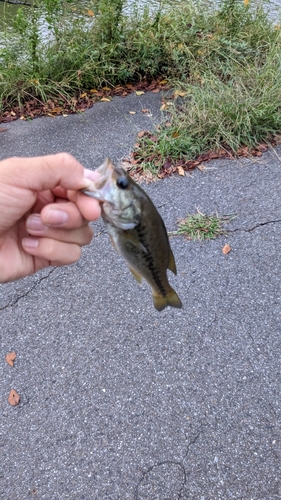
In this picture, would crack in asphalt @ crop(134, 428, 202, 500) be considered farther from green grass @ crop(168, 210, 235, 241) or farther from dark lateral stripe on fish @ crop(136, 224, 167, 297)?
green grass @ crop(168, 210, 235, 241)

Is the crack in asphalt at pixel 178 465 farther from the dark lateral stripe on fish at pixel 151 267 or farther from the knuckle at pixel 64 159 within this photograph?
the knuckle at pixel 64 159

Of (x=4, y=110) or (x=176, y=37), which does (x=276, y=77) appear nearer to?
(x=176, y=37)

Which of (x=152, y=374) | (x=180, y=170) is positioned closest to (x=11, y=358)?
(x=152, y=374)

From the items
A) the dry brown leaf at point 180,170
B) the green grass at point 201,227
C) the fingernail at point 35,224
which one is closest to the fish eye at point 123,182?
the fingernail at point 35,224

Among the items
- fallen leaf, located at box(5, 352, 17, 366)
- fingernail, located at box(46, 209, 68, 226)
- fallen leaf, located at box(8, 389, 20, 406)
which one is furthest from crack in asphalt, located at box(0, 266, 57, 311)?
fingernail, located at box(46, 209, 68, 226)

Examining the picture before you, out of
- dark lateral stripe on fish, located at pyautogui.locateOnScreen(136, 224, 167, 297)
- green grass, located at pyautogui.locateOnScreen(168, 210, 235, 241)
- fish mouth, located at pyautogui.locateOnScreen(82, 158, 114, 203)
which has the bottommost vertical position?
green grass, located at pyautogui.locateOnScreen(168, 210, 235, 241)
